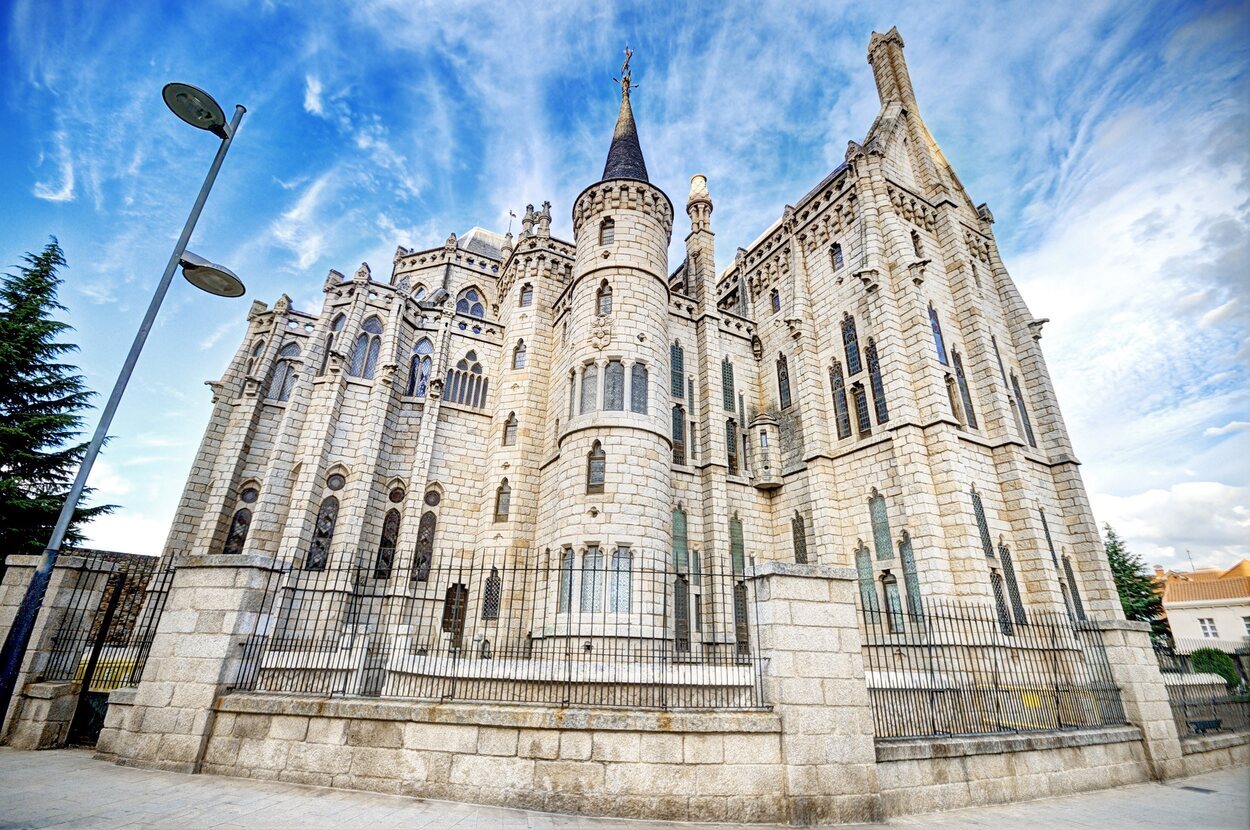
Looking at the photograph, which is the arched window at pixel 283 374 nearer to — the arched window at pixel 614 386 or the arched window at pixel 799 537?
the arched window at pixel 614 386

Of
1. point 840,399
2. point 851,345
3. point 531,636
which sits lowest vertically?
point 531,636

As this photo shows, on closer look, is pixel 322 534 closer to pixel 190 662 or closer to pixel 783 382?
pixel 190 662

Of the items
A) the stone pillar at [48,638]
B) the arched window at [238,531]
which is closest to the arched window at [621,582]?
the stone pillar at [48,638]

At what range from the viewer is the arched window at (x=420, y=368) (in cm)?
2195

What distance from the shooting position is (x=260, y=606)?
758cm

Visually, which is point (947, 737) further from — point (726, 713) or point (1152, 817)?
point (726, 713)

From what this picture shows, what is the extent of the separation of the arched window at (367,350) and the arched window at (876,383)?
62.4 feet

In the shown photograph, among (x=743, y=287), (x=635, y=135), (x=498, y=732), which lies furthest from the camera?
(x=743, y=287)

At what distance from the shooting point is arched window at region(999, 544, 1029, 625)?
48.2 ft

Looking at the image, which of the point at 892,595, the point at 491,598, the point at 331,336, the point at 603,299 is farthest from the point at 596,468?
the point at 331,336

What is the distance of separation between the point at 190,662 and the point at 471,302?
83.0 ft

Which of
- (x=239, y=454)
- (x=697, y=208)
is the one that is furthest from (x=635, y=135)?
(x=239, y=454)

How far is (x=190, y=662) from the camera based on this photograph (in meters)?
7.11

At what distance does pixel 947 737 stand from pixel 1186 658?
17785 mm
